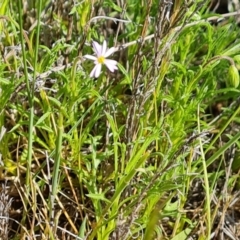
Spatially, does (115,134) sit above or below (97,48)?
below

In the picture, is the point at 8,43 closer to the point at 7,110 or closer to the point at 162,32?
the point at 7,110

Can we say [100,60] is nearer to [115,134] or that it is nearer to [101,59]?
[101,59]

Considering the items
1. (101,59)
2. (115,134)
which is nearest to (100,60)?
(101,59)

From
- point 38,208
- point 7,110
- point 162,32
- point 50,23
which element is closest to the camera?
point 162,32

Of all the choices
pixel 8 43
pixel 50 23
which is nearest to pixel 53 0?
pixel 50 23

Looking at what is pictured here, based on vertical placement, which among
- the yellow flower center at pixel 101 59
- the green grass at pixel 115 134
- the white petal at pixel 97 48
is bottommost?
the green grass at pixel 115 134

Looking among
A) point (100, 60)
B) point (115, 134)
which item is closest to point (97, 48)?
point (100, 60)

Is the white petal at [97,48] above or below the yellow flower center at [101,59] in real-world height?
above

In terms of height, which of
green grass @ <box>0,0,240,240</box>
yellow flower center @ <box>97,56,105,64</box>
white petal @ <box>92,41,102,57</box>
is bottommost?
green grass @ <box>0,0,240,240</box>
